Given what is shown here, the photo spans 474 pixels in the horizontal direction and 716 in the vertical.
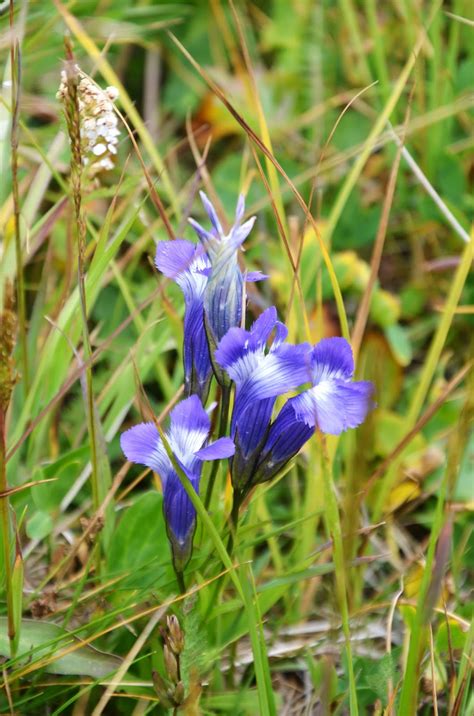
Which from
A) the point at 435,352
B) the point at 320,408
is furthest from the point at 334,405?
the point at 435,352

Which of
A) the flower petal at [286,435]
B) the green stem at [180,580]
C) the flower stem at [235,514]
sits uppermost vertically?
the flower petal at [286,435]

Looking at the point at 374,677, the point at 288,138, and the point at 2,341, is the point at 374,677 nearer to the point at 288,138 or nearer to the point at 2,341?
the point at 2,341

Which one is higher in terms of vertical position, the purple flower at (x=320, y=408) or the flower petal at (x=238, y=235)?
the flower petal at (x=238, y=235)

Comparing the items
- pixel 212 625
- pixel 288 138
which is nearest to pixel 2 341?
pixel 212 625

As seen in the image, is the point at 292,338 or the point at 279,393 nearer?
the point at 279,393

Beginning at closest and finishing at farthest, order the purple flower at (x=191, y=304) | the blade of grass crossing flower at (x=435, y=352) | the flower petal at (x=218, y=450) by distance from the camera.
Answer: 1. the flower petal at (x=218, y=450)
2. the purple flower at (x=191, y=304)
3. the blade of grass crossing flower at (x=435, y=352)

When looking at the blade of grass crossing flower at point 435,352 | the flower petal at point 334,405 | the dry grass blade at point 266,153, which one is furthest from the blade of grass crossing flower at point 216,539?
the blade of grass crossing flower at point 435,352

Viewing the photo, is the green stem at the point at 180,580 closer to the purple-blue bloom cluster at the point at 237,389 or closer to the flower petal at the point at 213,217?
the purple-blue bloom cluster at the point at 237,389

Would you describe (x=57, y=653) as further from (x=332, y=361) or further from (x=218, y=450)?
(x=332, y=361)
